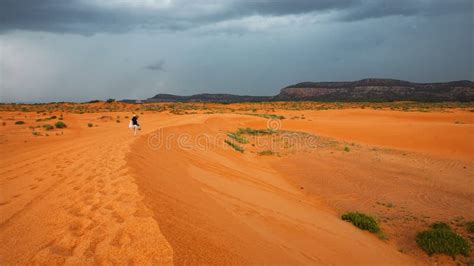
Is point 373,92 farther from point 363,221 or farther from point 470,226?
point 363,221

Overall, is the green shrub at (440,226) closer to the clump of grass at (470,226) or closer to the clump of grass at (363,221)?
the clump of grass at (470,226)

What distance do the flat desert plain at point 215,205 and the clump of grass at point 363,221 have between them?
0.18 metres

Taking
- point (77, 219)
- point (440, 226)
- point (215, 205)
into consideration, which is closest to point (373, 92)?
point (440, 226)

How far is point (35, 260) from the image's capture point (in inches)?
138

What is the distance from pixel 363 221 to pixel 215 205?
328cm

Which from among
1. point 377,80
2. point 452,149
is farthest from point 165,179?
point 377,80

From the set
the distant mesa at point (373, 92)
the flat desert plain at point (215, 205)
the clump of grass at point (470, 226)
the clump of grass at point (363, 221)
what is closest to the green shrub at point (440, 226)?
the flat desert plain at point (215, 205)

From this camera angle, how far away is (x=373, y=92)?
360ft

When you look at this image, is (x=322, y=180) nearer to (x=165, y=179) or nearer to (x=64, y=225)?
(x=165, y=179)

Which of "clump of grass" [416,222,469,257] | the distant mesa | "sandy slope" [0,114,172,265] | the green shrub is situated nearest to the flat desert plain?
"sandy slope" [0,114,172,265]

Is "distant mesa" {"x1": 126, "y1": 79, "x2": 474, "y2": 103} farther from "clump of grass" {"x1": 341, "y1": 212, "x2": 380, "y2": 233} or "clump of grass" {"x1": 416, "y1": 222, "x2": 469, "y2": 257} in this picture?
"clump of grass" {"x1": 416, "y1": 222, "x2": 469, "y2": 257}

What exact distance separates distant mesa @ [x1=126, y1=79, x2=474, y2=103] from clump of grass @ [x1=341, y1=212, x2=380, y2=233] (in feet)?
284

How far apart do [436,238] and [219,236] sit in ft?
14.2

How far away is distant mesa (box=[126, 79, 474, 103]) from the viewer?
89.6 metres
